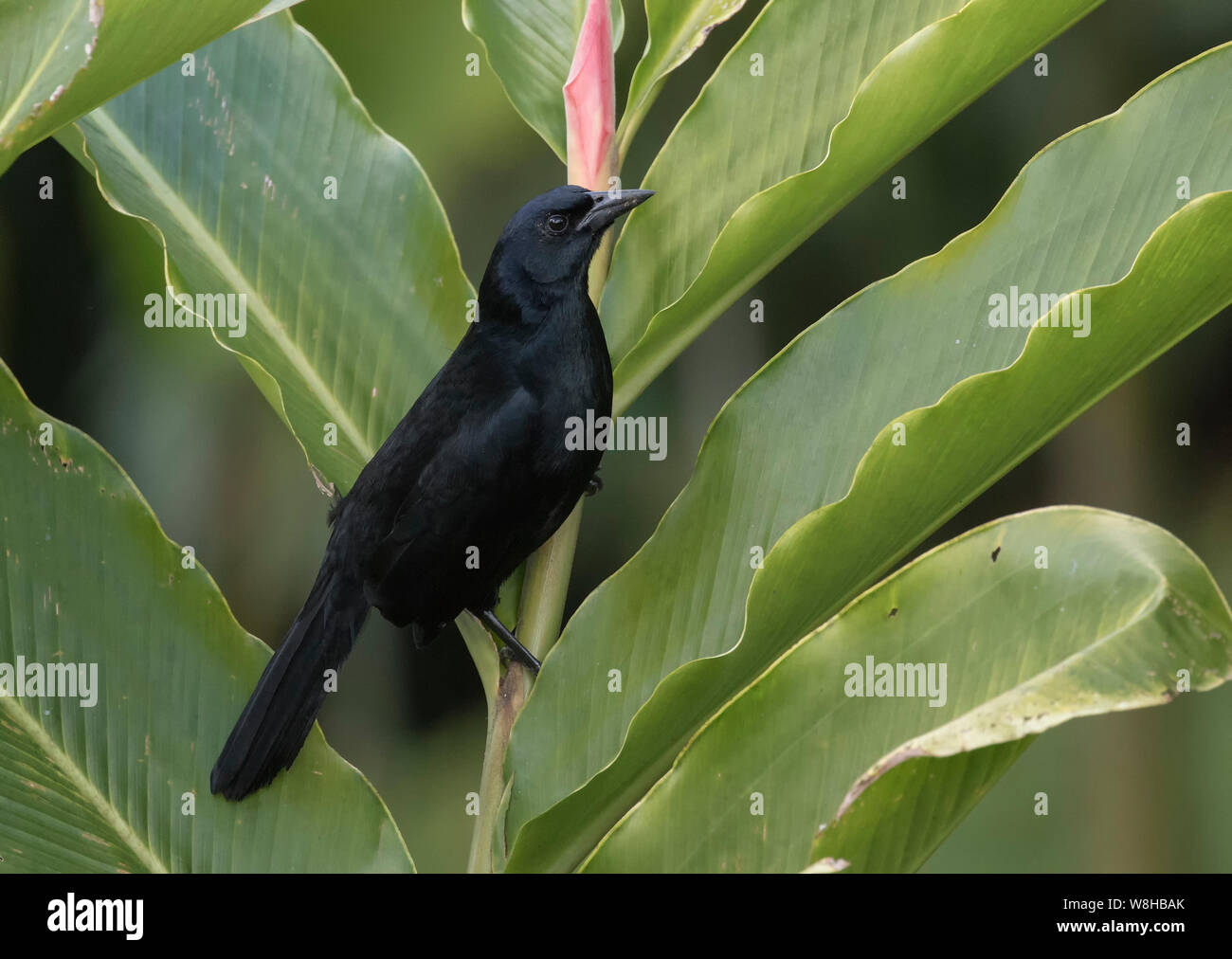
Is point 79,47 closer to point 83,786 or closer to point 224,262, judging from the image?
point 224,262

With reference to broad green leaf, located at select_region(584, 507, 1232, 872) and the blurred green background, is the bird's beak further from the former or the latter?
the blurred green background

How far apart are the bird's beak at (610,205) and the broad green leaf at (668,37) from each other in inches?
2.6

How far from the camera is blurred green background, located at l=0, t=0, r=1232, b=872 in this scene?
1876 mm

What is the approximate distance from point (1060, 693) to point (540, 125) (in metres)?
0.82

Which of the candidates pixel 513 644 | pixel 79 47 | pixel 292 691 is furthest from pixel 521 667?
pixel 79 47

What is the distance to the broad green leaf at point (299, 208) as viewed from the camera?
46.4 inches

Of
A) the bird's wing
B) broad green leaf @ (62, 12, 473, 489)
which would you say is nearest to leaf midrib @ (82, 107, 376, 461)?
broad green leaf @ (62, 12, 473, 489)

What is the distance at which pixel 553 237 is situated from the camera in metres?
1.34

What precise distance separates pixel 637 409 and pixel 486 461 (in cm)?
72

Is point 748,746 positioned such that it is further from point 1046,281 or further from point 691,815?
point 1046,281

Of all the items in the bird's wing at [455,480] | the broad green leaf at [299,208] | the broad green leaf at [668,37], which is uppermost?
the broad green leaf at [668,37]

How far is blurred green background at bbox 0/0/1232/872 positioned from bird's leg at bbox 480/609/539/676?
86 centimetres
